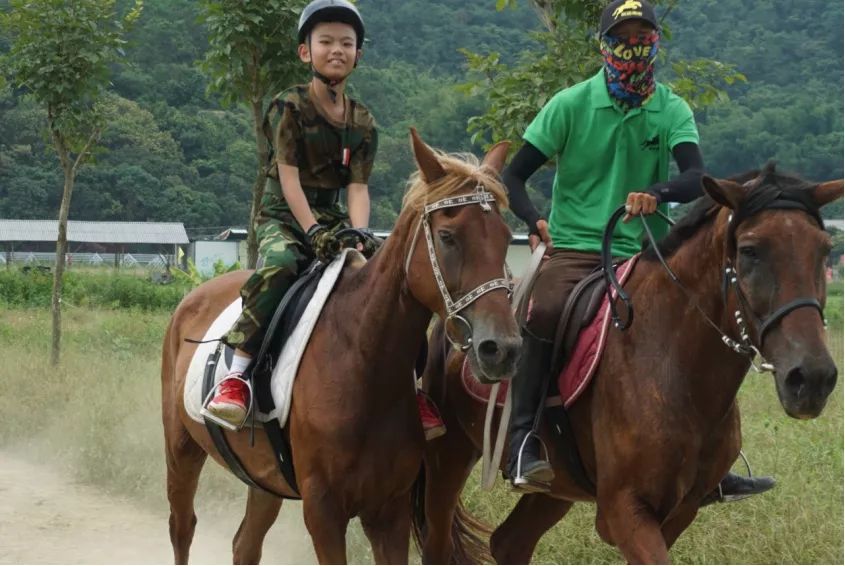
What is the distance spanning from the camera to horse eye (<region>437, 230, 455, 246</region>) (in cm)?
432

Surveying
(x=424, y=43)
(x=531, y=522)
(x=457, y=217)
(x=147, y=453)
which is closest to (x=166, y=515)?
(x=147, y=453)

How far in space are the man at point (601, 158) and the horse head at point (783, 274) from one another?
83 cm

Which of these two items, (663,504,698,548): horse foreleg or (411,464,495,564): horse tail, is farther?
(411,464,495,564): horse tail

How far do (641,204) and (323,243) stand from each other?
55.1 inches

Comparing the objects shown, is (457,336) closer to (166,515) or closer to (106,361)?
(166,515)

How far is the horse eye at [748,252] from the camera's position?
13.1 ft

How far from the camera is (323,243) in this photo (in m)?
5.10

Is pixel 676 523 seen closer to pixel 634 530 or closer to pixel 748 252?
pixel 634 530

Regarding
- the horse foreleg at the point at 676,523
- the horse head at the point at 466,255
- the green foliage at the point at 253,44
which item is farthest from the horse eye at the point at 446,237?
the green foliage at the point at 253,44

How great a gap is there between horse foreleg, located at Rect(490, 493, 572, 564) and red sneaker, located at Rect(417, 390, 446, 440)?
0.87m

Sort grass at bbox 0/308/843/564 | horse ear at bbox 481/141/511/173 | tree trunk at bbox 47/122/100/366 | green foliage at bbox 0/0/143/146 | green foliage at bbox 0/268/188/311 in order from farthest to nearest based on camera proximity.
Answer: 1. green foliage at bbox 0/268/188/311
2. tree trunk at bbox 47/122/100/366
3. green foliage at bbox 0/0/143/146
4. grass at bbox 0/308/843/564
5. horse ear at bbox 481/141/511/173

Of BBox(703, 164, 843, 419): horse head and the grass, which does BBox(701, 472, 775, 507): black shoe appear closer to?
BBox(703, 164, 843, 419): horse head

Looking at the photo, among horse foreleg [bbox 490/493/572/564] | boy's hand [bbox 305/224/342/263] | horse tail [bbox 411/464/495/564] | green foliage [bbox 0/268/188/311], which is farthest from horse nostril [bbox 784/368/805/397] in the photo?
green foliage [bbox 0/268/188/311]

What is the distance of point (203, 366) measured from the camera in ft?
19.0
